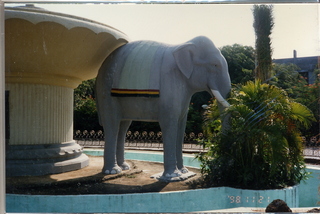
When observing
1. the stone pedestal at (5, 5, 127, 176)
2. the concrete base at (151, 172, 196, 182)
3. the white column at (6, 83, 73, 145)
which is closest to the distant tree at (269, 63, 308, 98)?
the concrete base at (151, 172, 196, 182)

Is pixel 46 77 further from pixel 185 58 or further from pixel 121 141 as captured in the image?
pixel 185 58

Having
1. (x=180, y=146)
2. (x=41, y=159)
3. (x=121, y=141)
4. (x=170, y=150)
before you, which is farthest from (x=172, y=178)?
(x=41, y=159)

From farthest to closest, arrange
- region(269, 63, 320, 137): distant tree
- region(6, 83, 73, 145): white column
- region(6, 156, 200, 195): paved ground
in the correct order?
region(6, 83, 73, 145): white column, region(269, 63, 320, 137): distant tree, region(6, 156, 200, 195): paved ground

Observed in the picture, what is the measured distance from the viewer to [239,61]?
268 inches

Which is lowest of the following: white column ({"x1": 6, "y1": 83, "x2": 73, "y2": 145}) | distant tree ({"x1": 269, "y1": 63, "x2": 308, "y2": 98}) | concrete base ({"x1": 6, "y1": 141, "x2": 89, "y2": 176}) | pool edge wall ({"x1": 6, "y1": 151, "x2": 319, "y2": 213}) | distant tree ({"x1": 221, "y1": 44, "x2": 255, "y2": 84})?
pool edge wall ({"x1": 6, "y1": 151, "x2": 319, "y2": 213})

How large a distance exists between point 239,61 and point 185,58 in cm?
97

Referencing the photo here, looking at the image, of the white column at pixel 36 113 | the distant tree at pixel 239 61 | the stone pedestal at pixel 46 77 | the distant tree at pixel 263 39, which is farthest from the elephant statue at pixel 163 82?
the white column at pixel 36 113

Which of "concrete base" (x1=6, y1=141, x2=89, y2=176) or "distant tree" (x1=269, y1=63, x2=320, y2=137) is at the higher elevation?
"distant tree" (x1=269, y1=63, x2=320, y2=137)

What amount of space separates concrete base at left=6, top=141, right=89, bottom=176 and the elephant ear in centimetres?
277

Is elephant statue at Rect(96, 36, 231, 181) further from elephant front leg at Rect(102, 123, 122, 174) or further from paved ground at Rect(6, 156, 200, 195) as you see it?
paved ground at Rect(6, 156, 200, 195)

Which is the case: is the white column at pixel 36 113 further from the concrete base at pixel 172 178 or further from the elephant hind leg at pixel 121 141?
the concrete base at pixel 172 178

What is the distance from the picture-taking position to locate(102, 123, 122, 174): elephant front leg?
23.0 ft

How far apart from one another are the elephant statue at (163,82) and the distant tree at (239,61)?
170mm

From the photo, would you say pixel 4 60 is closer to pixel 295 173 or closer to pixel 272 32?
pixel 272 32
